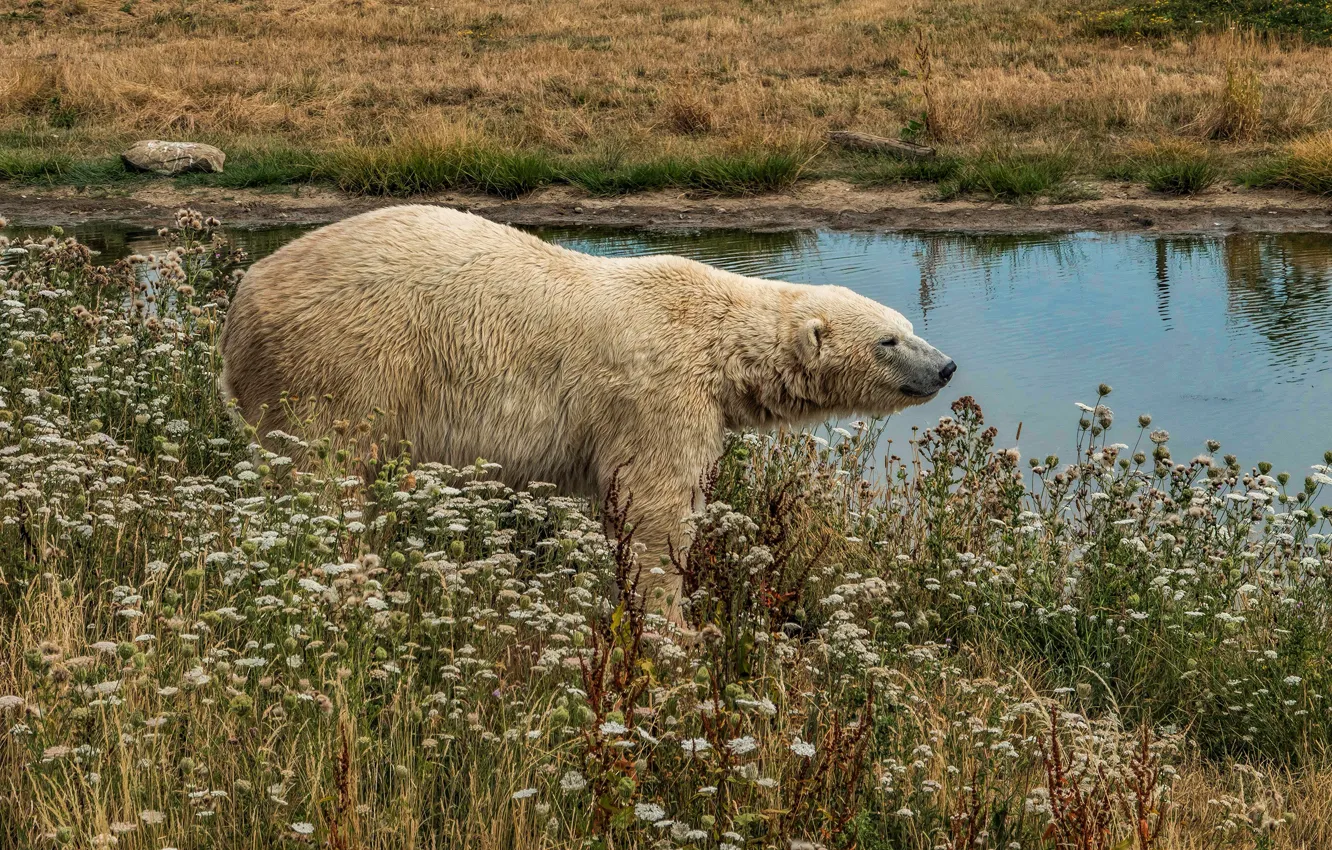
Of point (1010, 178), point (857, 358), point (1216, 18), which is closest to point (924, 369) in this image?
point (857, 358)

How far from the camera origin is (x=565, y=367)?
5.59 m

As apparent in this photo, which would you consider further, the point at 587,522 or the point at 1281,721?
the point at 1281,721

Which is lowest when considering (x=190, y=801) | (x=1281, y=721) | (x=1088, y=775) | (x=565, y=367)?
(x=1281, y=721)

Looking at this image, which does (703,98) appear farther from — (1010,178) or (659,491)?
(659,491)

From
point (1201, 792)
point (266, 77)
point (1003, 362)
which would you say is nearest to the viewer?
point (1201, 792)

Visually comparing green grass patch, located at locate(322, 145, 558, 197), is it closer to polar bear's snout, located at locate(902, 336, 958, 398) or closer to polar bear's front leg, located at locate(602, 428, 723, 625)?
polar bear's snout, located at locate(902, 336, 958, 398)

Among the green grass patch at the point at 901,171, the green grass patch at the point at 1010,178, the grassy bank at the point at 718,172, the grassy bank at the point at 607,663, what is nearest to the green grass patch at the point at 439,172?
the grassy bank at the point at 718,172

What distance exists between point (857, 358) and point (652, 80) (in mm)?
18318

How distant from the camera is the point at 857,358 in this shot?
19.2ft

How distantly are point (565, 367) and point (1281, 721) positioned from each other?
115 inches

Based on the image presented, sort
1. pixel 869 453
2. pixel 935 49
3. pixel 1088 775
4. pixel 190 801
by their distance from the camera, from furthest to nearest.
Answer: pixel 935 49 < pixel 869 453 < pixel 1088 775 < pixel 190 801

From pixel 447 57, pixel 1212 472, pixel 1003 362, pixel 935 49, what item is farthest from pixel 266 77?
pixel 1212 472

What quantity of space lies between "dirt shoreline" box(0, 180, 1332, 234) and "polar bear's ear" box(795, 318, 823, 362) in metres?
9.88

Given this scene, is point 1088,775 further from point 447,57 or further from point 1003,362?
point 447,57
